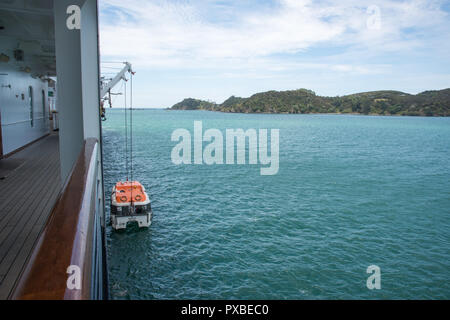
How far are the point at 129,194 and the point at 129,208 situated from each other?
51 cm

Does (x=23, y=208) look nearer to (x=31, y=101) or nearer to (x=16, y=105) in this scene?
(x=16, y=105)

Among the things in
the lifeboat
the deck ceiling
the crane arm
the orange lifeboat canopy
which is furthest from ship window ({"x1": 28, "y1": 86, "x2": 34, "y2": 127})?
the crane arm

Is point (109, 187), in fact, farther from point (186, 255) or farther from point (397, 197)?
point (397, 197)

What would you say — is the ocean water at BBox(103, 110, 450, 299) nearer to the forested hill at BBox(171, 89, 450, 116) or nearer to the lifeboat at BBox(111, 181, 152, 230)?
the lifeboat at BBox(111, 181, 152, 230)

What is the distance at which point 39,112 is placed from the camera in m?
12.9

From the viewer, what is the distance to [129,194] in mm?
10164

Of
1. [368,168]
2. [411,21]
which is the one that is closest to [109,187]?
[368,168]

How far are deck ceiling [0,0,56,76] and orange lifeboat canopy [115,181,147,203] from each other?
15.3 ft

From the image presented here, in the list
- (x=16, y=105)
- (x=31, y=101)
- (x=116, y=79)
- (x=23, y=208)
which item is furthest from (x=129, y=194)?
(x=116, y=79)

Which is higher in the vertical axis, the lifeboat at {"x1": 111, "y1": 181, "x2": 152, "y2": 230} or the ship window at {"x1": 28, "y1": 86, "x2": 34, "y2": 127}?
the ship window at {"x1": 28, "y1": 86, "x2": 34, "y2": 127}

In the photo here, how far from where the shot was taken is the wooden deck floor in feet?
9.66
